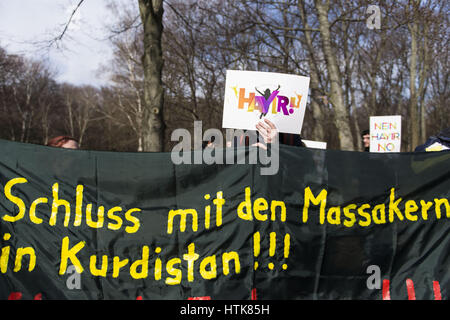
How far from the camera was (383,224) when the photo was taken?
3.61 m

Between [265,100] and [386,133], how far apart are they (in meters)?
5.42

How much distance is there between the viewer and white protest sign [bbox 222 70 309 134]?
163 inches

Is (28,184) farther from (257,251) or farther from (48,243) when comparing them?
(257,251)

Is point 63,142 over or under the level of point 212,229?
over

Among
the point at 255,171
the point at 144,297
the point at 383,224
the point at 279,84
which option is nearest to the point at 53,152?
the point at 144,297

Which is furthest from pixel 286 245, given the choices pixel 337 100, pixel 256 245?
pixel 337 100

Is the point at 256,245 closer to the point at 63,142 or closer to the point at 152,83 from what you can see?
the point at 63,142

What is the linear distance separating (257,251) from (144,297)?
106 centimetres

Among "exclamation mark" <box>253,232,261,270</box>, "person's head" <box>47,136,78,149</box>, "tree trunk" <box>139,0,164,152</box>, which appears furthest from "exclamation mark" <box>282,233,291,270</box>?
"tree trunk" <box>139,0,164,152</box>

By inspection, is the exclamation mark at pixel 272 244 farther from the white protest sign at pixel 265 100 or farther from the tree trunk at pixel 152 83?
the tree trunk at pixel 152 83

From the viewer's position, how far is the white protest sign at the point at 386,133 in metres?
8.43

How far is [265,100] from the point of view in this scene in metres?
4.16

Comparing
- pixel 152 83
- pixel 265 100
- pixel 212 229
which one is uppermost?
pixel 152 83

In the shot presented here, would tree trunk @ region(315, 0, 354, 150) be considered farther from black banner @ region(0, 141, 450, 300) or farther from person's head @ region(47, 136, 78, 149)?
person's head @ region(47, 136, 78, 149)
